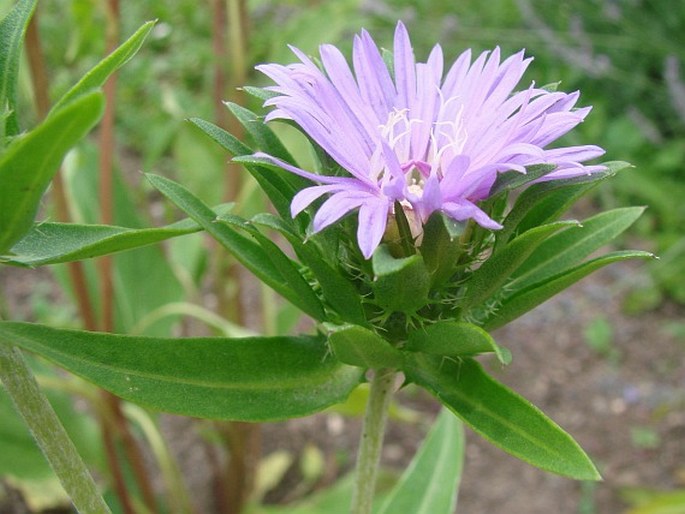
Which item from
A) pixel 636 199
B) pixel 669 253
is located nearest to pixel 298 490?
pixel 669 253

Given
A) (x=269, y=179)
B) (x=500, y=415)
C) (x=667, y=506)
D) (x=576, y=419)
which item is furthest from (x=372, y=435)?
(x=576, y=419)

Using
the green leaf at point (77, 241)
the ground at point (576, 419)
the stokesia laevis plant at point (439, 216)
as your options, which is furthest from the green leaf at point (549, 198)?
the ground at point (576, 419)

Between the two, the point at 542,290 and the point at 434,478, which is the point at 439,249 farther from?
the point at 434,478

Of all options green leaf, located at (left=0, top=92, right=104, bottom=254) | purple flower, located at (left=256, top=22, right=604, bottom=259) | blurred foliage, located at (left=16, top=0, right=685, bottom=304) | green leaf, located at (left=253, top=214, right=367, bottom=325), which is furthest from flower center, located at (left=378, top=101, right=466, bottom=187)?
blurred foliage, located at (left=16, top=0, right=685, bottom=304)

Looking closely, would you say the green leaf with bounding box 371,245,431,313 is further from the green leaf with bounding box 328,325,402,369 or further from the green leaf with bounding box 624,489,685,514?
the green leaf with bounding box 624,489,685,514

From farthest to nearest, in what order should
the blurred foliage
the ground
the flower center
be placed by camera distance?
the blurred foliage, the ground, the flower center

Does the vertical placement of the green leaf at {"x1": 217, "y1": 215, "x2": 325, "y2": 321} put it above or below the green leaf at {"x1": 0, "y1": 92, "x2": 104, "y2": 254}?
below

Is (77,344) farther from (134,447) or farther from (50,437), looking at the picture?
(134,447)
